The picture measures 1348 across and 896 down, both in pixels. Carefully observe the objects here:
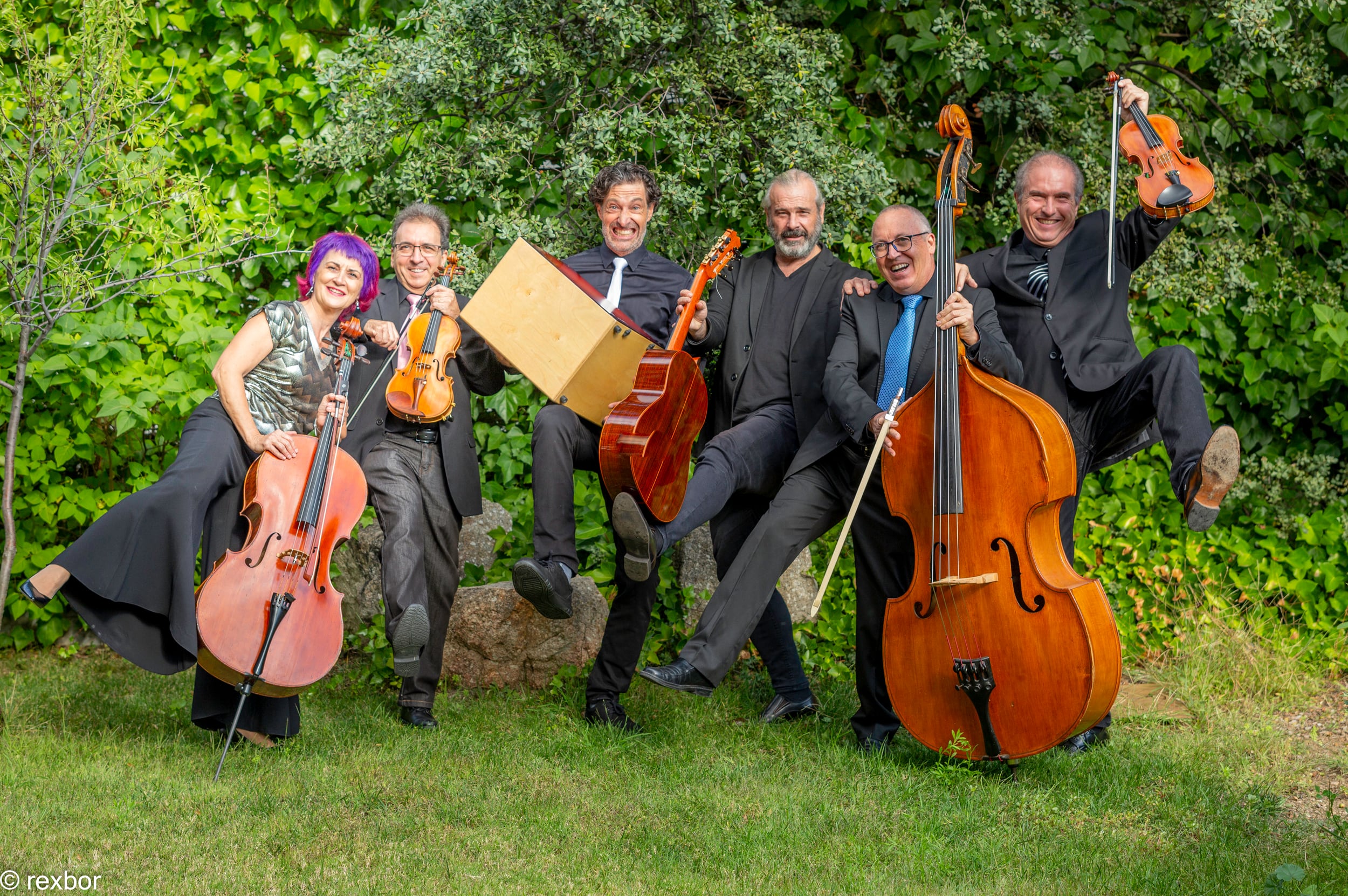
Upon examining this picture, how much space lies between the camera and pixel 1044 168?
4.32 meters

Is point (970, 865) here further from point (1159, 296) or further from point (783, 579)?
point (1159, 296)

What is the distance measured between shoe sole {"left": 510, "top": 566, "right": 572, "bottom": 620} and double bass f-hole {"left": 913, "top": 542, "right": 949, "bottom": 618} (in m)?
1.11

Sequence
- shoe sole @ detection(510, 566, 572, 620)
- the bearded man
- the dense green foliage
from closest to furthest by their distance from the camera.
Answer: shoe sole @ detection(510, 566, 572, 620)
the bearded man
the dense green foliage

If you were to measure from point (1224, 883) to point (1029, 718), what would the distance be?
678 millimetres

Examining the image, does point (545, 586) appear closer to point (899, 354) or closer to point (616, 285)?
point (616, 285)

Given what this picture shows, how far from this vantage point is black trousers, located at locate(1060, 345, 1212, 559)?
3.66m

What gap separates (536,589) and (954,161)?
73.4 inches

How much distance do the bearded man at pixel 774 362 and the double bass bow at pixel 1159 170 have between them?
98cm

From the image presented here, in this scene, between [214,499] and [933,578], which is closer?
[933,578]

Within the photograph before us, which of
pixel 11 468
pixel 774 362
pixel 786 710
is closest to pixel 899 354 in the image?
pixel 774 362

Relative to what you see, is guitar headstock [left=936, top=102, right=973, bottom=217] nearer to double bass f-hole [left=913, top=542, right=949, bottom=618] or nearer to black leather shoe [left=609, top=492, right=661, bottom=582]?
double bass f-hole [left=913, top=542, right=949, bottom=618]

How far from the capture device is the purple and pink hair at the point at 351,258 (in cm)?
411

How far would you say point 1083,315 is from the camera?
13.7 feet

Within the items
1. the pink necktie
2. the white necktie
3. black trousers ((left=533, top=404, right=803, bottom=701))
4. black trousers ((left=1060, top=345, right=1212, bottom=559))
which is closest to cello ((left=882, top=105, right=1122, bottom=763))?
black trousers ((left=1060, top=345, right=1212, bottom=559))
